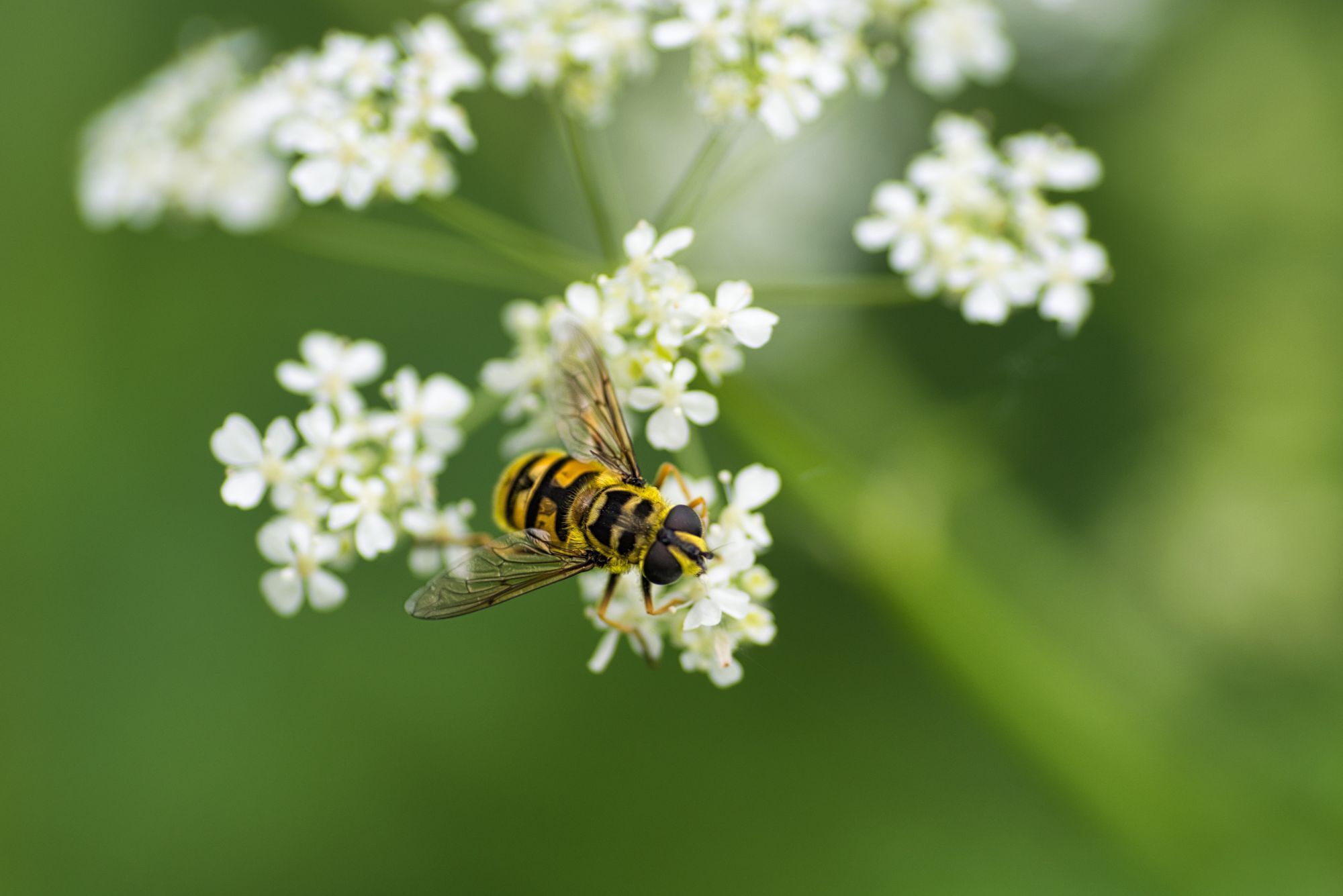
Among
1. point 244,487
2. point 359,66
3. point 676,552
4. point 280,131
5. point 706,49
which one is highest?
point 706,49

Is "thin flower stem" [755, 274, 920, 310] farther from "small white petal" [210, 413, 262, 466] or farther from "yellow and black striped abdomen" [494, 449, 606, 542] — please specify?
"small white petal" [210, 413, 262, 466]

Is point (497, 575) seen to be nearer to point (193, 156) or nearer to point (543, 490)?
point (543, 490)

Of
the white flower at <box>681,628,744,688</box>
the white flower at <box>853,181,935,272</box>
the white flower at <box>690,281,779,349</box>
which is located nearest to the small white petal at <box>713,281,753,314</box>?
the white flower at <box>690,281,779,349</box>

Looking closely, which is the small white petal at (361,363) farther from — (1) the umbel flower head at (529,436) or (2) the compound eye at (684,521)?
(2) the compound eye at (684,521)

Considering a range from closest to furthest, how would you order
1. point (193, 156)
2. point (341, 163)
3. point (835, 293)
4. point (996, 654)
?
point (341, 163) < point (835, 293) < point (996, 654) < point (193, 156)

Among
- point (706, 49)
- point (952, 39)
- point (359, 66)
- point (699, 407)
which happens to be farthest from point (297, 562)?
point (952, 39)

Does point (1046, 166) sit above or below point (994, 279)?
above

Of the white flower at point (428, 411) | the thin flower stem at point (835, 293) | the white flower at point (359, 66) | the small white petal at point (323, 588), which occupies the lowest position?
the small white petal at point (323, 588)

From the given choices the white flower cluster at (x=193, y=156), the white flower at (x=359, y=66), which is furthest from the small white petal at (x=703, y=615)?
the white flower cluster at (x=193, y=156)

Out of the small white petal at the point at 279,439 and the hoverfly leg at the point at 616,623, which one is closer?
the hoverfly leg at the point at 616,623
